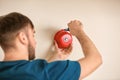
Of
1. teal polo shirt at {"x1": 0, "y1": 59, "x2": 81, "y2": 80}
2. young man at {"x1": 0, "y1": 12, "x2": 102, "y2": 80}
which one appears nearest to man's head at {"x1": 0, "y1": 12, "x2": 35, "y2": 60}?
young man at {"x1": 0, "y1": 12, "x2": 102, "y2": 80}

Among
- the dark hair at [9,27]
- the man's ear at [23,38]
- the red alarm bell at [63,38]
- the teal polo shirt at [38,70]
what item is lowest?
the teal polo shirt at [38,70]

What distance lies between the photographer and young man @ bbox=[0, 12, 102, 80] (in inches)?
39.4

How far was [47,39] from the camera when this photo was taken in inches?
61.1

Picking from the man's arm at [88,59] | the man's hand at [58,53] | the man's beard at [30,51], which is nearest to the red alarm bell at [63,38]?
the man's hand at [58,53]

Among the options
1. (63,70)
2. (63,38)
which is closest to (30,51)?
(63,70)

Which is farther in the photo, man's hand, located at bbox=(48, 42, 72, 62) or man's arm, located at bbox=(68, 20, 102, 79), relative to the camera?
man's hand, located at bbox=(48, 42, 72, 62)

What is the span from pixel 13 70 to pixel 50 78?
171 mm

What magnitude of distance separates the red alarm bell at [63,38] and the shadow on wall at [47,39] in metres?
0.08

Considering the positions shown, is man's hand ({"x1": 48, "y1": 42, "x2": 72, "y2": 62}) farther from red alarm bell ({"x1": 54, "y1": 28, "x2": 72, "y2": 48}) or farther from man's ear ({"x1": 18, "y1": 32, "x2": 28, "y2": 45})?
man's ear ({"x1": 18, "y1": 32, "x2": 28, "y2": 45})

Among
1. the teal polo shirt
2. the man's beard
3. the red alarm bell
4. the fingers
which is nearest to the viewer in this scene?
the teal polo shirt

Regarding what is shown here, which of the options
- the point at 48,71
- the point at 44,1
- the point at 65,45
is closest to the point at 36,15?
the point at 44,1

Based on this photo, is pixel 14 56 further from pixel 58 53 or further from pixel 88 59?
pixel 58 53

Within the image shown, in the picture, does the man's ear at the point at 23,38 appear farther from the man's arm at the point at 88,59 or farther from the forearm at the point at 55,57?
the forearm at the point at 55,57

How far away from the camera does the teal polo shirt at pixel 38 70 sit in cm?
99
